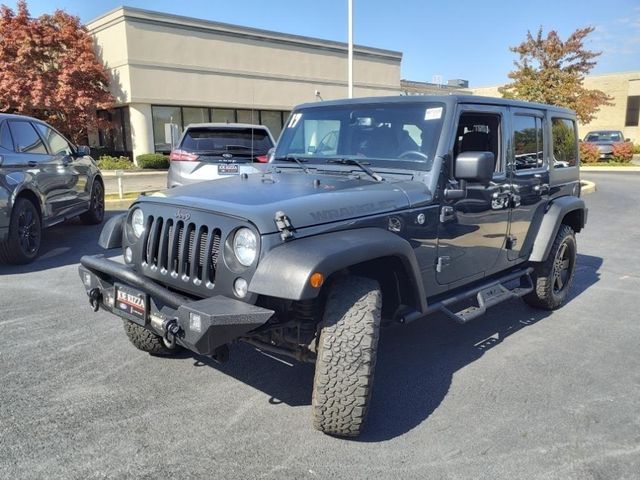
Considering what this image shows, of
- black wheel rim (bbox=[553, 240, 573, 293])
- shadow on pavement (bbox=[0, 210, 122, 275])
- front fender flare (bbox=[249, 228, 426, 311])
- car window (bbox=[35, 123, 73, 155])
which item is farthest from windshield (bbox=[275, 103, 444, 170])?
car window (bbox=[35, 123, 73, 155])

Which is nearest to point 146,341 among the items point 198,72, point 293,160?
point 293,160

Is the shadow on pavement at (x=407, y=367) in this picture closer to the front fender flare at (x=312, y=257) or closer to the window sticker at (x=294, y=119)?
the front fender flare at (x=312, y=257)

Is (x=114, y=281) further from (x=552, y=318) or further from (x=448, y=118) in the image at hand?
(x=552, y=318)

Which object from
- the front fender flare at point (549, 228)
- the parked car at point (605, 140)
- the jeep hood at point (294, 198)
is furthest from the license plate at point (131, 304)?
the parked car at point (605, 140)

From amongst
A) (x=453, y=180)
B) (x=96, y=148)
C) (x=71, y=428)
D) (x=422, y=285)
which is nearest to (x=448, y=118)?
(x=453, y=180)

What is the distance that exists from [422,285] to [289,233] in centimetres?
101

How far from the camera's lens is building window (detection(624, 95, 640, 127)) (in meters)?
37.9

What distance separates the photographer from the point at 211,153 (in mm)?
8320

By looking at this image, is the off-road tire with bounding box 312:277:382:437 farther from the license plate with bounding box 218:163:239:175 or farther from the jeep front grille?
the license plate with bounding box 218:163:239:175

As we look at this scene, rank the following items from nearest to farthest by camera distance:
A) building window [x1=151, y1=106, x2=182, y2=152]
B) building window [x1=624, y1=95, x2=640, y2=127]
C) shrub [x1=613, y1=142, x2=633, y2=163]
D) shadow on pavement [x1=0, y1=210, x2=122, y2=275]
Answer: shadow on pavement [x1=0, y1=210, x2=122, y2=275], building window [x1=151, y1=106, x2=182, y2=152], shrub [x1=613, y1=142, x2=633, y2=163], building window [x1=624, y1=95, x2=640, y2=127]

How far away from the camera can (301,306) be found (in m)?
2.96

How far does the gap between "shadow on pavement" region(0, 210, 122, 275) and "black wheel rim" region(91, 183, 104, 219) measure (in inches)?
11.0

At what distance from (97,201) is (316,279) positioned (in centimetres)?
787

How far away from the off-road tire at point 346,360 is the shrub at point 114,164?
19278mm
